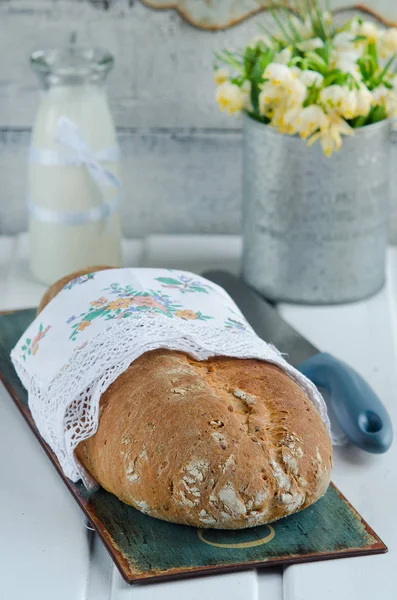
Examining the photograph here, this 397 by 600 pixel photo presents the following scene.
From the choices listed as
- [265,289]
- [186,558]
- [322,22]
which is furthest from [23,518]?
[322,22]

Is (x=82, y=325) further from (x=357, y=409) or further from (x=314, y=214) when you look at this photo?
(x=314, y=214)

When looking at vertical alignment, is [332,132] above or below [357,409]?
above

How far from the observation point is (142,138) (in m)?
1.42

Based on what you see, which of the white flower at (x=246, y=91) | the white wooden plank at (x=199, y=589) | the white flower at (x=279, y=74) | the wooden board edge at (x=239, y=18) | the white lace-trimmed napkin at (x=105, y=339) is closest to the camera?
the white wooden plank at (x=199, y=589)

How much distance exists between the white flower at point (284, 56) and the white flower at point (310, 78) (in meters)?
0.04

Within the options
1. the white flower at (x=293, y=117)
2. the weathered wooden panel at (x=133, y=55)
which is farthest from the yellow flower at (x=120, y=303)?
the weathered wooden panel at (x=133, y=55)

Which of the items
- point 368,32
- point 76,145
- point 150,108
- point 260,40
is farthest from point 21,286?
point 368,32

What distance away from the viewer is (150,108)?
1.40 metres

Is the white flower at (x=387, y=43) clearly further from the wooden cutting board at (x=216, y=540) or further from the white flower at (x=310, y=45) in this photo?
the wooden cutting board at (x=216, y=540)

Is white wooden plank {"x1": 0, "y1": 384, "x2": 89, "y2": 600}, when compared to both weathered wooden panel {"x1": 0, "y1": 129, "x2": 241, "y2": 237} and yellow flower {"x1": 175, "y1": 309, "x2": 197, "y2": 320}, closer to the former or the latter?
yellow flower {"x1": 175, "y1": 309, "x2": 197, "y2": 320}

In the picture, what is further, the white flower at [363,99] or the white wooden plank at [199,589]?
the white flower at [363,99]

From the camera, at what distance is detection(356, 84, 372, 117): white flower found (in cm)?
107

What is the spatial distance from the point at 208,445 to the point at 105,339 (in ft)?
0.49

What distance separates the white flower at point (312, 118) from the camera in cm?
107
